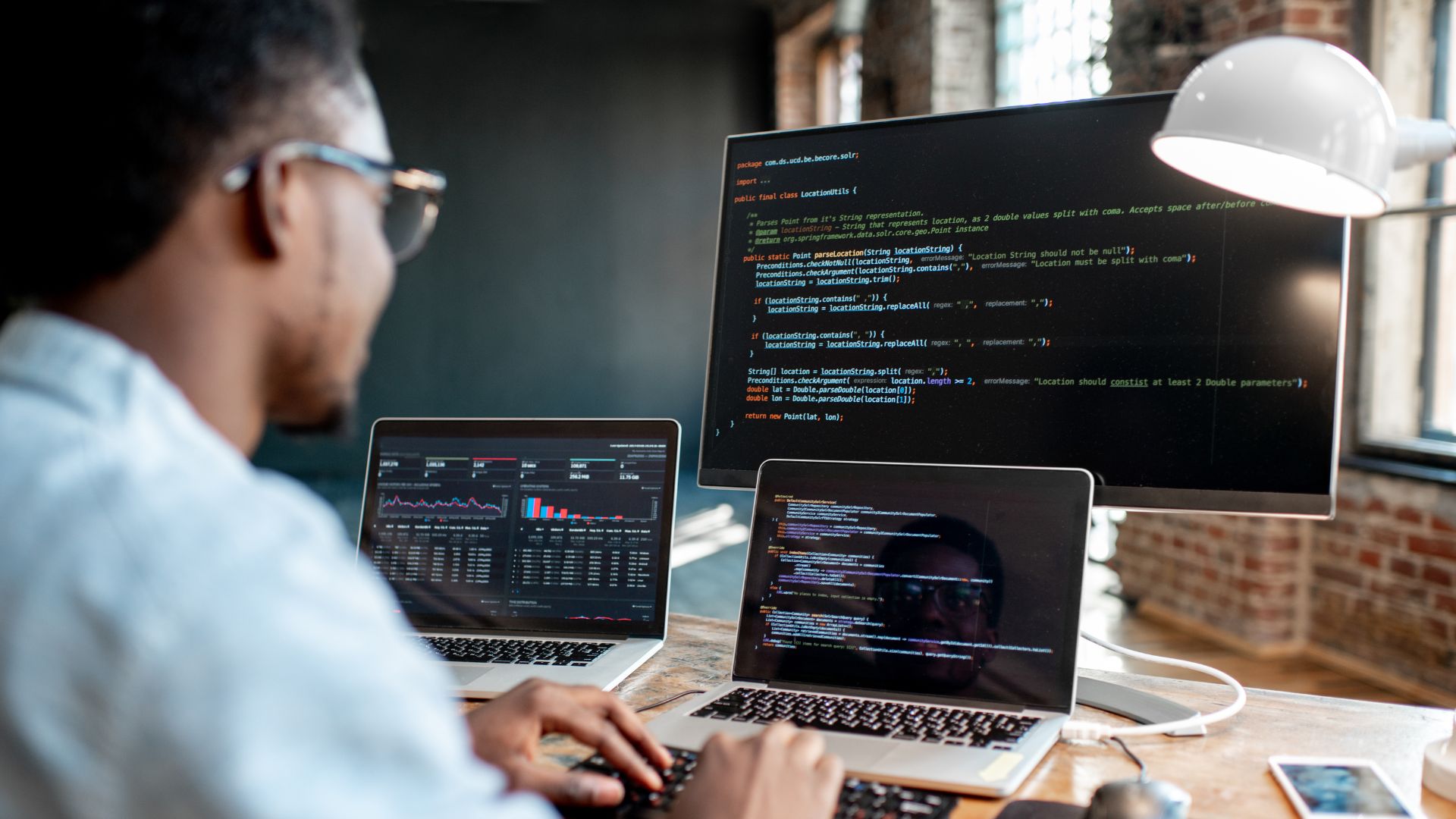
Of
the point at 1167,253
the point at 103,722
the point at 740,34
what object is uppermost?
the point at 740,34

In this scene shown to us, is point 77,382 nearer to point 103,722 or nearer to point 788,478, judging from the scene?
point 103,722

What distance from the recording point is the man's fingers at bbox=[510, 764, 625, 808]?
0.82 m

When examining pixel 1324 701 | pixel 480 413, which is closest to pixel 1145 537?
pixel 1324 701

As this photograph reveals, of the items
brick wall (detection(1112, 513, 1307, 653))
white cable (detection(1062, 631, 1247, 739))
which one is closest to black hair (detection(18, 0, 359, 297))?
→ white cable (detection(1062, 631, 1247, 739))

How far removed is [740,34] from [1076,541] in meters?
7.37

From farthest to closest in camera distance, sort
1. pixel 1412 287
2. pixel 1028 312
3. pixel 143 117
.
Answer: pixel 1412 287
pixel 1028 312
pixel 143 117

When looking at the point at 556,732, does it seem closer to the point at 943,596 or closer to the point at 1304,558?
the point at 943,596

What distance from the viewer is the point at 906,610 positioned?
3.51 ft

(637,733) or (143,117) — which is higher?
(143,117)

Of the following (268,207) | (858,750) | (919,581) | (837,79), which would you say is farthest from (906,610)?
(837,79)

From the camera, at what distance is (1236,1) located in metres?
3.36

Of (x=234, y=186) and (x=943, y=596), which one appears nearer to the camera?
(x=234, y=186)

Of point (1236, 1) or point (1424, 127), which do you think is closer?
point (1424, 127)

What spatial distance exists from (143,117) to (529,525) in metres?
0.84
